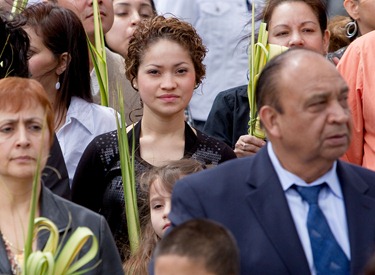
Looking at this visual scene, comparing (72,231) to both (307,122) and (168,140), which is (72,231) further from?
(168,140)

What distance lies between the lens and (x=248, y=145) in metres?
6.62

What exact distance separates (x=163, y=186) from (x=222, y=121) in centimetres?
134

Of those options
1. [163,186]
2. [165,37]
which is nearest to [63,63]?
[165,37]

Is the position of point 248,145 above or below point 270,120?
below

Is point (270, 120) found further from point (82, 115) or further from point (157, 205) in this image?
point (82, 115)

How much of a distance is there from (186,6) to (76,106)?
1.74 meters

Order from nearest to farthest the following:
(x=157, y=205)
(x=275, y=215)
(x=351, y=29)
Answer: (x=275, y=215) < (x=157, y=205) < (x=351, y=29)

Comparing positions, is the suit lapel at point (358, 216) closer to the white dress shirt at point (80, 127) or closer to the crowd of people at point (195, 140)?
the crowd of people at point (195, 140)

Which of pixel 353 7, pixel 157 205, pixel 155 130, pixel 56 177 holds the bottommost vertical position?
pixel 157 205

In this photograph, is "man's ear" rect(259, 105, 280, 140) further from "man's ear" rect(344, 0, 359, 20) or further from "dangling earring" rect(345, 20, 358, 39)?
"dangling earring" rect(345, 20, 358, 39)

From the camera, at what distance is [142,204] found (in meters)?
6.25

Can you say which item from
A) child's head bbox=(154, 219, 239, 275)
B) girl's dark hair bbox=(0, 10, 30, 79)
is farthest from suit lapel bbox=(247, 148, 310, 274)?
girl's dark hair bbox=(0, 10, 30, 79)

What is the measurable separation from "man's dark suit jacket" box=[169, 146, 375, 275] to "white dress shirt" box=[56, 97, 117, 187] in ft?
6.73

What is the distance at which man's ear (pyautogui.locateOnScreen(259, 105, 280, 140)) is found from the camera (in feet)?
16.1
